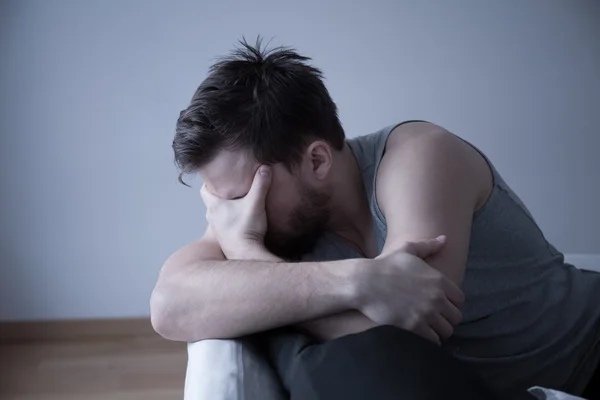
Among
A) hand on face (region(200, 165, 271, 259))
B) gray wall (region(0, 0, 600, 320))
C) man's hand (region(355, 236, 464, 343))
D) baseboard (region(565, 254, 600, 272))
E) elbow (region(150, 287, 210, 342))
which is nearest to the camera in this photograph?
man's hand (region(355, 236, 464, 343))

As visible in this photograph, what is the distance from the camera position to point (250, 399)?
2.64 feet

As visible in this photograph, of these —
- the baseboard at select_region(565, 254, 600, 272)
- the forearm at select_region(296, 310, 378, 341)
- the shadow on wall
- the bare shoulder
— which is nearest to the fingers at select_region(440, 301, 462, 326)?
the forearm at select_region(296, 310, 378, 341)

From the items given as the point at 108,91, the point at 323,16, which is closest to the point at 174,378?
the point at 108,91

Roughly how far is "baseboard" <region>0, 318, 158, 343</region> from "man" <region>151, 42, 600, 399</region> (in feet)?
4.07

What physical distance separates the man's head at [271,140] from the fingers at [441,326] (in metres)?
0.35

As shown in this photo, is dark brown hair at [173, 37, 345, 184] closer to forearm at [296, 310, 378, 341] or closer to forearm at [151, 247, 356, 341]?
forearm at [151, 247, 356, 341]

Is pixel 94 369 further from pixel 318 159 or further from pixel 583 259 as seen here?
pixel 583 259

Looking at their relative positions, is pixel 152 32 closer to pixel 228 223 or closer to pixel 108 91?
pixel 108 91

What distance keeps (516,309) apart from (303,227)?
411 millimetres

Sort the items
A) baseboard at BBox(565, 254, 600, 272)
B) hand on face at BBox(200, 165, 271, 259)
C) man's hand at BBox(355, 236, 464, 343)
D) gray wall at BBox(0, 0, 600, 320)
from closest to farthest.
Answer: man's hand at BBox(355, 236, 464, 343) → hand on face at BBox(200, 165, 271, 259) → baseboard at BBox(565, 254, 600, 272) → gray wall at BBox(0, 0, 600, 320)

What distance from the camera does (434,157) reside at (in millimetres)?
998

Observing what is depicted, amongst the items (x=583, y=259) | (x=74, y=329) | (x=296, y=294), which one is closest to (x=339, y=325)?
(x=296, y=294)

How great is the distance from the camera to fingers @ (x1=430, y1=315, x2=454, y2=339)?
89cm

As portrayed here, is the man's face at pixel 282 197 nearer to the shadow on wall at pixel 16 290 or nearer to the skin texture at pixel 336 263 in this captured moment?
the skin texture at pixel 336 263
